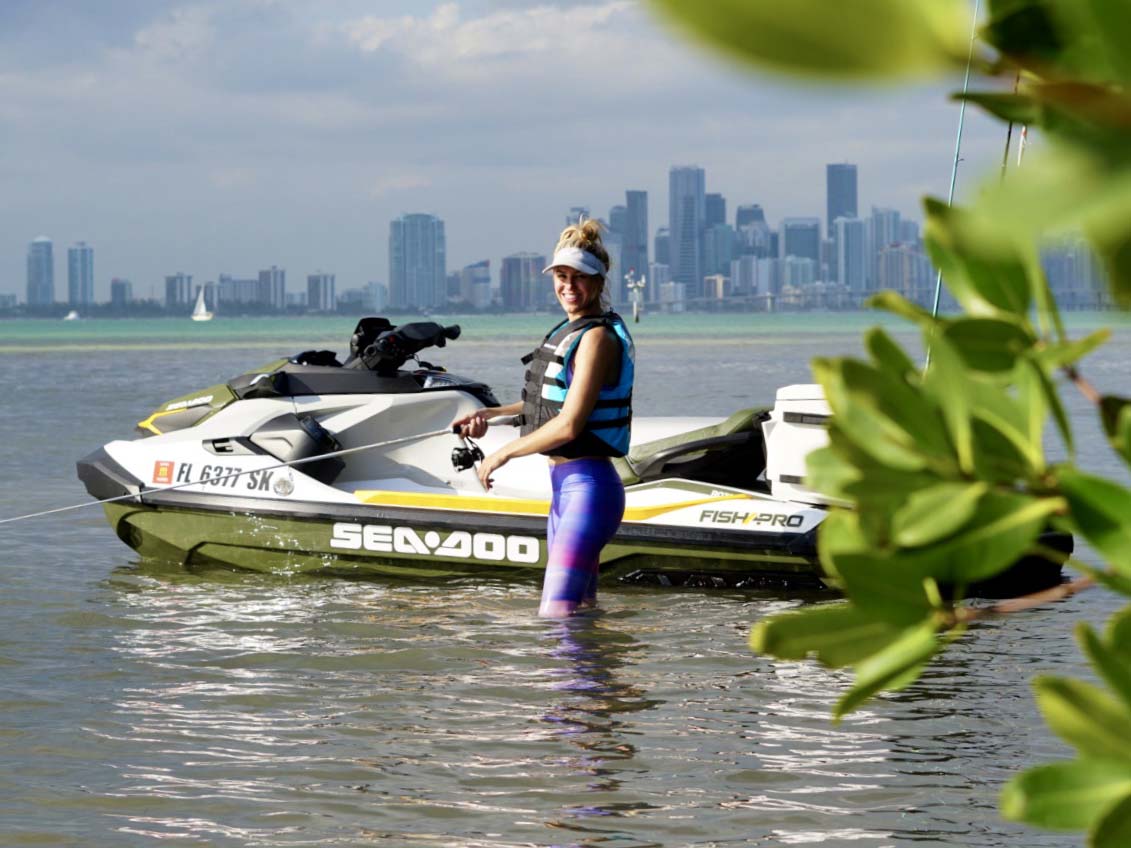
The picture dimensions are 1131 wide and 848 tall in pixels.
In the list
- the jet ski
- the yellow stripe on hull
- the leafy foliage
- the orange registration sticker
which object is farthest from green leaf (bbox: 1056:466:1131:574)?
the orange registration sticker

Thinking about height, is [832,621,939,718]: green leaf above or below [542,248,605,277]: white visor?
below

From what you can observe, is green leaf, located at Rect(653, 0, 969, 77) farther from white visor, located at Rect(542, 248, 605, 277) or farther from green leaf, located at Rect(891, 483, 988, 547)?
white visor, located at Rect(542, 248, 605, 277)

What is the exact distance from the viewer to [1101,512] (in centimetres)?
59

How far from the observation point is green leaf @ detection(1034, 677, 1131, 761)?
0.59 m

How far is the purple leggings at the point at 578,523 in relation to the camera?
5.20 m

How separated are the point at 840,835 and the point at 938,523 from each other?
3403 mm

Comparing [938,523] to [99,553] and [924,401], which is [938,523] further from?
[99,553]

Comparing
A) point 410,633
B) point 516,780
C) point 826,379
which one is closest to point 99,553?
point 410,633

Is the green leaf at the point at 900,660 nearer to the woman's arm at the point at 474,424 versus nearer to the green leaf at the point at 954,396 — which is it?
the green leaf at the point at 954,396

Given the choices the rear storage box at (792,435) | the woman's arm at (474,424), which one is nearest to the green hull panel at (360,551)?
the rear storage box at (792,435)

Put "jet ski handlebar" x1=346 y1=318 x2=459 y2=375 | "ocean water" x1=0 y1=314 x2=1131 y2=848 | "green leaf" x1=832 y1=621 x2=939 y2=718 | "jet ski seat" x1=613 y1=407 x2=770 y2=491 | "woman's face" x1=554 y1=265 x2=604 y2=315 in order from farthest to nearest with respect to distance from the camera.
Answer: "jet ski handlebar" x1=346 y1=318 x2=459 y2=375, "jet ski seat" x1=613 y1=407 x2=770 y2=491, "woman's face" x1=554 y1=265 x2=604 y2=315, "ocean water" x1=0 y1=314 x2=1131 y2=848, "green leaf" x1=832 y1=621 x2=939 y2=718

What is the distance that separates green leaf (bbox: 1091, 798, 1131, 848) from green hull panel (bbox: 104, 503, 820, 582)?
628 centimetres

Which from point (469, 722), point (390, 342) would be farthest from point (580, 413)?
point (390, 342)

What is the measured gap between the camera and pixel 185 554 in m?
7.84
